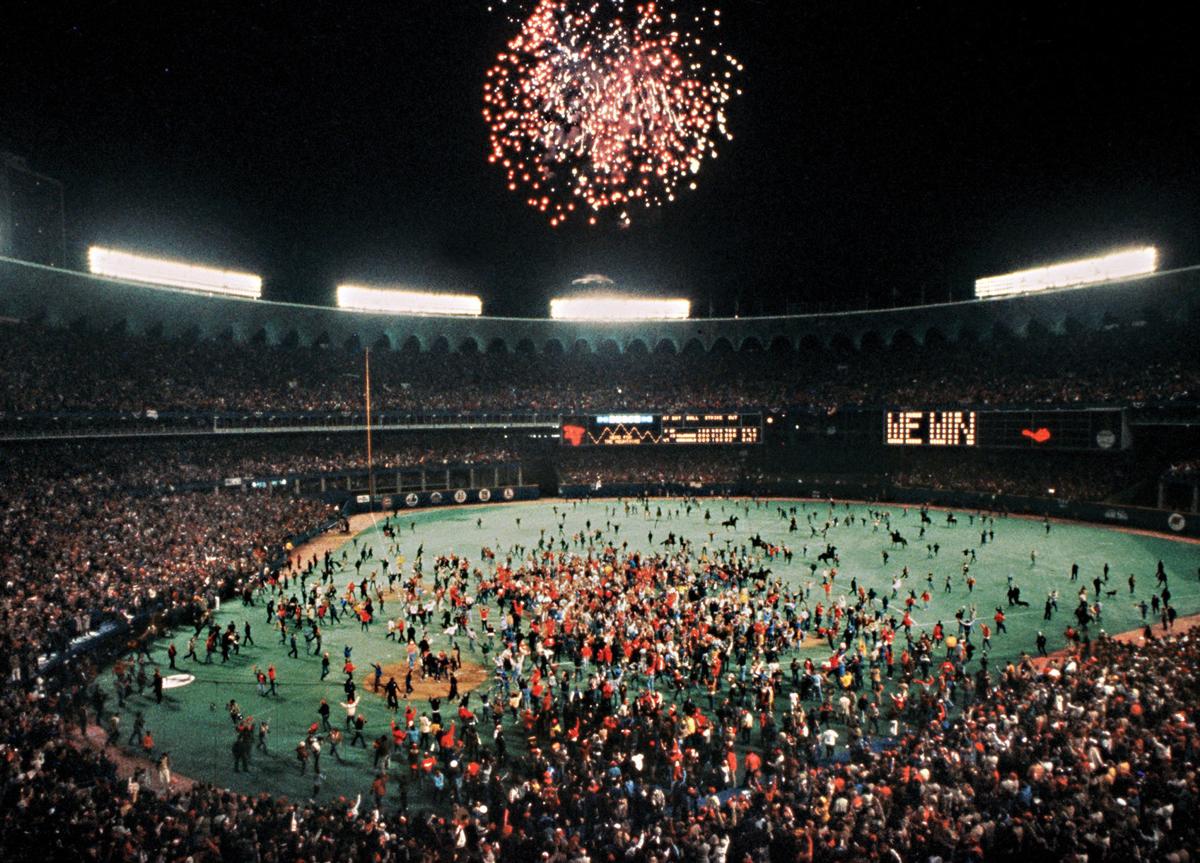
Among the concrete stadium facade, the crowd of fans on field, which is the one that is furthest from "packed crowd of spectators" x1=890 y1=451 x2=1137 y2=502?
the crowd of fans on field

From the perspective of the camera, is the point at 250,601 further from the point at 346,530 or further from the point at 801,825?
the point at 801,825

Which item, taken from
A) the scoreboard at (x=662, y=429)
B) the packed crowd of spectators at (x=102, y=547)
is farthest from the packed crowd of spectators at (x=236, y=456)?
the scoreboard at (x=662, y=429)

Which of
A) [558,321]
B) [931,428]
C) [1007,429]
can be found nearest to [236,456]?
[558,321]

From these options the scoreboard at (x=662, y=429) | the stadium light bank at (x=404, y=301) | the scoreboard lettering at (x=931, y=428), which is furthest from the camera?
the scoreboard at (x=662, y=429)

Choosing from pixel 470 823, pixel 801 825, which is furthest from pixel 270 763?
pixel 801 825

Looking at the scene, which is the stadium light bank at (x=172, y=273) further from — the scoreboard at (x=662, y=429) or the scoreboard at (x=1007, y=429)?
the scoreboard at (x=1007, y=429)

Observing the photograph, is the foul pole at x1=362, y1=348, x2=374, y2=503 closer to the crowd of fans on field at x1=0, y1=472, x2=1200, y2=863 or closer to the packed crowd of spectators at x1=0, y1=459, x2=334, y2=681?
the packed crowd of spectators at x1=0, y1=459, x2=334, y2=681
